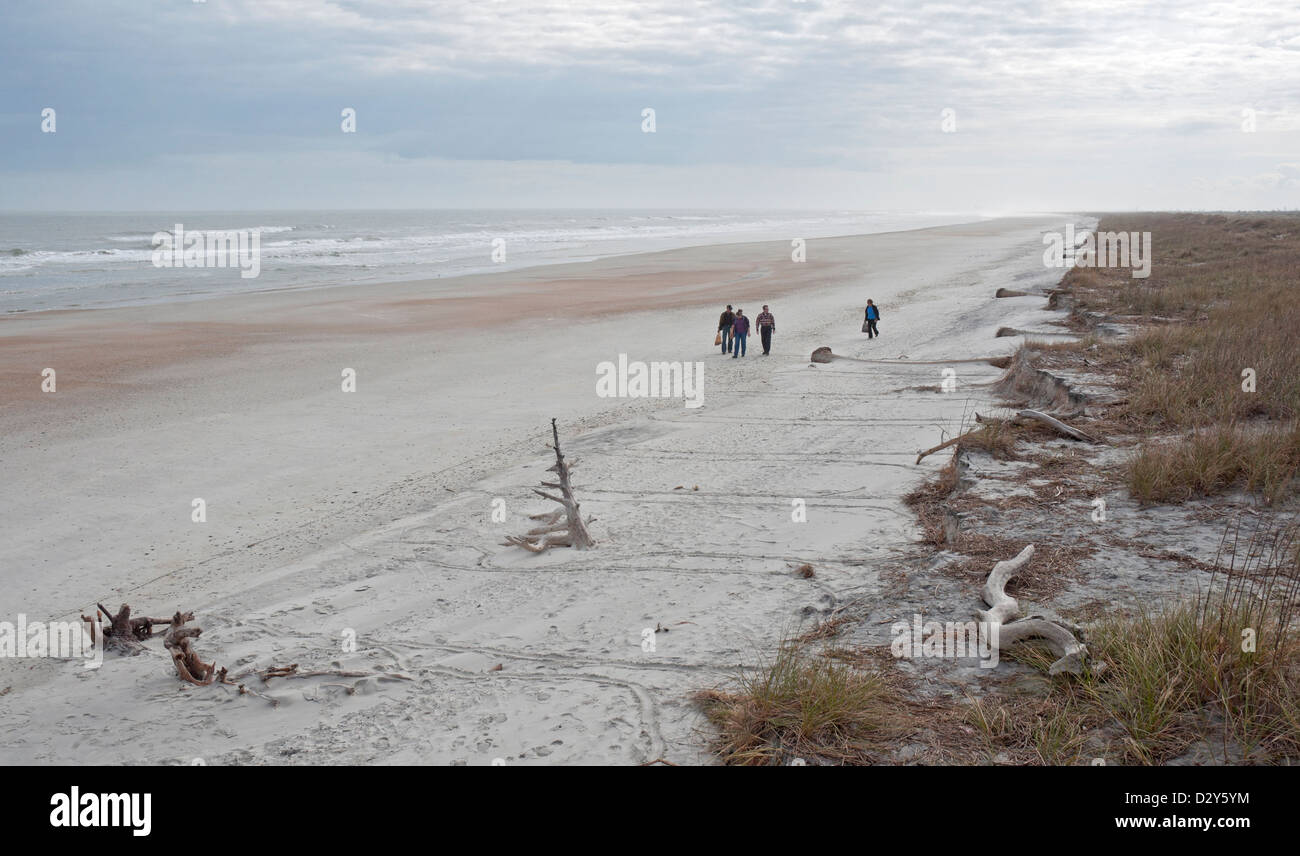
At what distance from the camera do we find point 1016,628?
510cm

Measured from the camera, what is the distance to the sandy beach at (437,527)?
521cm

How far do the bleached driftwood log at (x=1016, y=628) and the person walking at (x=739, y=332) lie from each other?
13891mm

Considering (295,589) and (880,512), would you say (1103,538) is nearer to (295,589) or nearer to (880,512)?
(880,512)

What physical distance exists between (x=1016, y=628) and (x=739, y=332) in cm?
1487

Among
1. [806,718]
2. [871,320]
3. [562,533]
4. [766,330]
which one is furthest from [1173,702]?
[871,320]

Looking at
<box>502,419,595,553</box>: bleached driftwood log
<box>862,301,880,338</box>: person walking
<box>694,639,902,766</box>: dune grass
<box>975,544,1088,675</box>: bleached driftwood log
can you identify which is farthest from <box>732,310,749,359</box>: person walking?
<box>694,639,902,766</box>: dune grass

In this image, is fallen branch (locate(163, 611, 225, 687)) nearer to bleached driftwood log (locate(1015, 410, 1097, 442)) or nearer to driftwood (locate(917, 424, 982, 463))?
driftwood (locate(917, 424, 982, 463))

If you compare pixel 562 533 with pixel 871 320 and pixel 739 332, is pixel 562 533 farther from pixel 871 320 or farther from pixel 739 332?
pixel 871 320

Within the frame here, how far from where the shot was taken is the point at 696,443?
40.1 ft

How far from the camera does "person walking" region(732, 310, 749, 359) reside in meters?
19.6

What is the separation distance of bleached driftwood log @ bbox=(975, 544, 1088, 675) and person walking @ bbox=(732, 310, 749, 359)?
45.6 feet

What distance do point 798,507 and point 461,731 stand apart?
15.8 feet

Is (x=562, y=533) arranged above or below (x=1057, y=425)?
below

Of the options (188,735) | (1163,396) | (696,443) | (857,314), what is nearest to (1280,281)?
(857,314)
